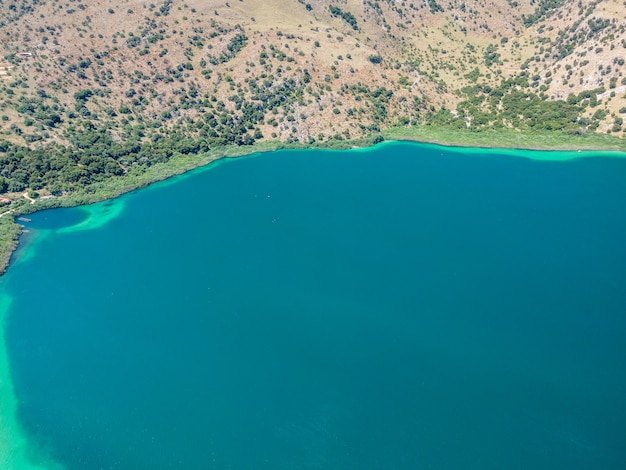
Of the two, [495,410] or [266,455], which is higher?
[495,410]

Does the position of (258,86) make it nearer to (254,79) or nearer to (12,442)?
(254,79)

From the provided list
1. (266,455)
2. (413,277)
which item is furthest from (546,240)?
(266,455)

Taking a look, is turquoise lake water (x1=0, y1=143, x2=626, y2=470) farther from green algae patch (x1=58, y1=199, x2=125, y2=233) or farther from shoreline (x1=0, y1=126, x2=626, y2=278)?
shoreline (x1=0, y1=126, x2=626, y2=278)

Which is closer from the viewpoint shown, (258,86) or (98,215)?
(98,215)

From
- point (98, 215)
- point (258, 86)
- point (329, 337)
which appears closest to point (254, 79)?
point (258, 86)

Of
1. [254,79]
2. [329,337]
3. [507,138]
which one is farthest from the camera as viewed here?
[254,79]

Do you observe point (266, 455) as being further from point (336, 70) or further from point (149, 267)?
point (336, 70)
